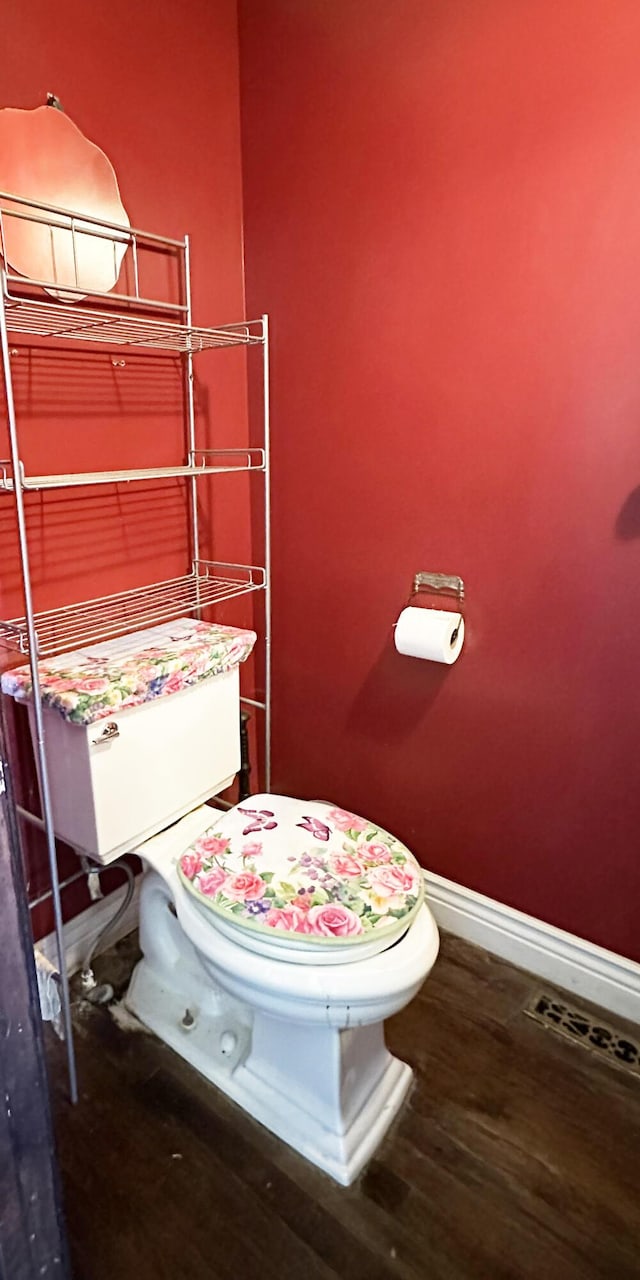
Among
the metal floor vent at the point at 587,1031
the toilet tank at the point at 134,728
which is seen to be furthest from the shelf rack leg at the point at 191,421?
the metal floor vent at the point at 587,1031

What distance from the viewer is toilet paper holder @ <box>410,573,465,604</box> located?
5.07 ft

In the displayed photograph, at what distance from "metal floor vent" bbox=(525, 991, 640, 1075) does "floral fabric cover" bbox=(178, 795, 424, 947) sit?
0.56 m

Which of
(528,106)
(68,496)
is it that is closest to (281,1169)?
(68,496)

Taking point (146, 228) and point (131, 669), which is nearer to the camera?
point (131, 669)

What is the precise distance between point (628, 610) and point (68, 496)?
1.14m

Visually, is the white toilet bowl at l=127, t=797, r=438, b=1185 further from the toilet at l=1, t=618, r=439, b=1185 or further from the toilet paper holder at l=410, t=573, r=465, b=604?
the toilet paper holder at l=410, t=573, r=465, b=604

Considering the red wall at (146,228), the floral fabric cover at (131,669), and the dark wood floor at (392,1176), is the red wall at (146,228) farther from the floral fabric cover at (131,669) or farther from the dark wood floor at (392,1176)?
the dark wood floor at (392,1176)

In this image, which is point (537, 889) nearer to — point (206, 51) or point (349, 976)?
point (349, 976)

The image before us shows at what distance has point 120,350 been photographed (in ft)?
4.84

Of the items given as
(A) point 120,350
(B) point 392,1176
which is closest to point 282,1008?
(B) point 392,1176

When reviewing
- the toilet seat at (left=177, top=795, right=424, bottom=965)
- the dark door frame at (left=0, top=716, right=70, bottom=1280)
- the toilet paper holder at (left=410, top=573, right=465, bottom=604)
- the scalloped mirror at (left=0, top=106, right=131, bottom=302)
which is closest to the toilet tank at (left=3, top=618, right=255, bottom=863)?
the toilet seat at (left=177, top=795, right=424, bottom=965)

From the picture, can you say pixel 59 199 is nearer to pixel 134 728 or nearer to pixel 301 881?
pixel 134 728

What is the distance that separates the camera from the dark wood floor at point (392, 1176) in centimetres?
110

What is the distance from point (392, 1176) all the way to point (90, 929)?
32.6 inches
